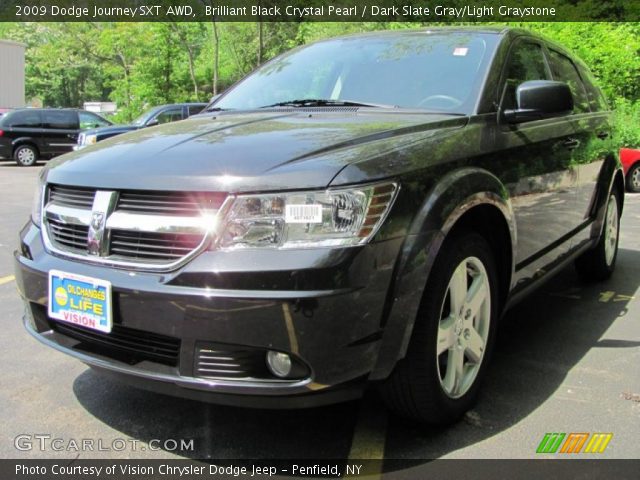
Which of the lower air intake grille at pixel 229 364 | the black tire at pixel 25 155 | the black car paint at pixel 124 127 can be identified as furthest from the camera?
the black tire at pixel 25 155

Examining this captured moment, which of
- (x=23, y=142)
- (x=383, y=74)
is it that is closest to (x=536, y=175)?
(x=383, y=74)

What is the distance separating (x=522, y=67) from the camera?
353 cm

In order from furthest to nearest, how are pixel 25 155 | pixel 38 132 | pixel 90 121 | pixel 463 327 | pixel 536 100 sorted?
pixel 90 121 → pixel 38 132 → pixel 25 155 → pixel 536 100 → pixel 463 327

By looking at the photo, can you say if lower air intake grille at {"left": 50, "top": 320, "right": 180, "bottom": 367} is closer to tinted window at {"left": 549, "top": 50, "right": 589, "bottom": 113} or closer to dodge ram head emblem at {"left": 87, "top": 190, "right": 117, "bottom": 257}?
dodge ram head emblem at {"left": 87, "top": 190, "right": 117, "bottom": 257}

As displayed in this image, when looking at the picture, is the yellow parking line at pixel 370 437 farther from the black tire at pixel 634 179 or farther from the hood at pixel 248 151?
the black tire at pixel 634 179

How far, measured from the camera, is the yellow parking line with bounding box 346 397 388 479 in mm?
2414

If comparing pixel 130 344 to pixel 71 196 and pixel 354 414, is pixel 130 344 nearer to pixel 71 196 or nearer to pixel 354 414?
pixel 71 196

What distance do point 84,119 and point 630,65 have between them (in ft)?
50.1

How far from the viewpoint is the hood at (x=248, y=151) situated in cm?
219

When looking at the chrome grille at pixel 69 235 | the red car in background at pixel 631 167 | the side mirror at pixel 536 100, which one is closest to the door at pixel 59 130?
the red car in background at pixel 631 167

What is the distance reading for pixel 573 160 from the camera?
12.6 ft

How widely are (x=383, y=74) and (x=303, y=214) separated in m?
1.57

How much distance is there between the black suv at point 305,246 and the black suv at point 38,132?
15824 millimetres

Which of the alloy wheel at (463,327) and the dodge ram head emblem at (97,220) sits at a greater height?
the dodge ram head emblem at (97,220)
